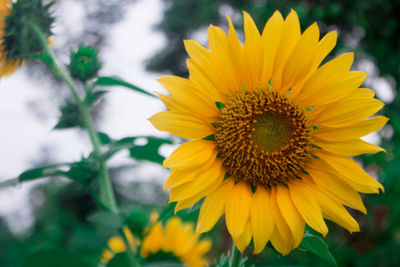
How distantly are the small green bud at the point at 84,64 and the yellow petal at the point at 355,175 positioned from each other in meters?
1.08

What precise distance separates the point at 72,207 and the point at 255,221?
8443mm

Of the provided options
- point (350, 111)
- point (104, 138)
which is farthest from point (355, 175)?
point (104, 138)

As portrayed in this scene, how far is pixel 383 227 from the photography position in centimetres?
346

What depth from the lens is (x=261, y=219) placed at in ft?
3.02

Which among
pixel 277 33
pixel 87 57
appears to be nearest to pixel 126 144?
pixel 87 57

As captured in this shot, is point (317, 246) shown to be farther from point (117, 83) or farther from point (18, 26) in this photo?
point (18, 26)

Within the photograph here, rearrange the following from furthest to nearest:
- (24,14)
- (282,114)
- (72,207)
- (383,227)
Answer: (72,207) < (383,227) < (24,14) < (282,114)

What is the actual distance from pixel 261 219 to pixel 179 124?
0.34 m

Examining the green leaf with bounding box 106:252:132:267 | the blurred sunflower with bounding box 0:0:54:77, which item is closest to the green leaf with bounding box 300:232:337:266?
the green leaf with bounding box 106:252:132:267

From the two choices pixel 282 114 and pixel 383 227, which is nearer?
pixel 282 114

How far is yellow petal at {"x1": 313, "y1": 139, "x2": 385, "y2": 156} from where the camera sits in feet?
3.14

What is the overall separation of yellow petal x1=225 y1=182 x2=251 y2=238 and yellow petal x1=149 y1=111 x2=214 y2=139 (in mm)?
194

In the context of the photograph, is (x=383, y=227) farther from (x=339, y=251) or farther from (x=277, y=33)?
(x=277, y=33)


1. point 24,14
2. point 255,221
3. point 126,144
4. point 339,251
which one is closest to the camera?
point 255,221
